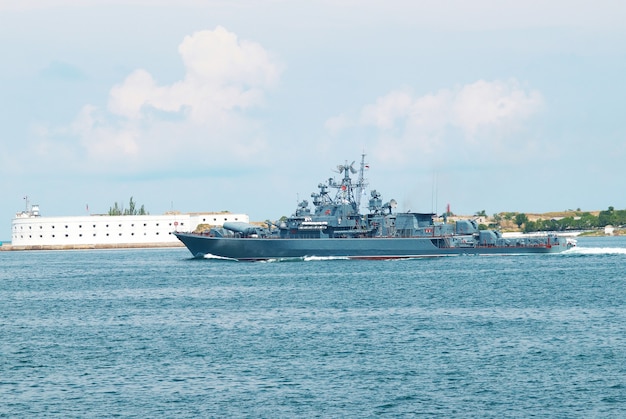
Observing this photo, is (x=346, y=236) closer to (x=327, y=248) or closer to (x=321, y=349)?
(x=327, y=248)

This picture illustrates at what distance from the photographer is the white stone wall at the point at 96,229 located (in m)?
191

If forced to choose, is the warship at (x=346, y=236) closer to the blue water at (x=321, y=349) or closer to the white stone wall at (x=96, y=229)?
the blue water at (x=321, y=349)

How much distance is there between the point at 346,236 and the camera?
99.9 meters

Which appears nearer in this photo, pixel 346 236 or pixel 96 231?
pixel 346 236

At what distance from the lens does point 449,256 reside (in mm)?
104938

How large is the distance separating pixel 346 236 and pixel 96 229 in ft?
340

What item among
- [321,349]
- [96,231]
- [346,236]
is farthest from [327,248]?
[96,231]

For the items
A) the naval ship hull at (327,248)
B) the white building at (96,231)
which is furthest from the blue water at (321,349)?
the white building at (96,231)

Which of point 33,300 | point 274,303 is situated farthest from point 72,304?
point 274,303

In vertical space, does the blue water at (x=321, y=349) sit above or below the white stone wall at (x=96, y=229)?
below

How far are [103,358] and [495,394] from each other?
1627cm

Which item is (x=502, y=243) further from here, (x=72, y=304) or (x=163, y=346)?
(x=163, y=346)

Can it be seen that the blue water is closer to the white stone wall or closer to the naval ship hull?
the naval ship hull

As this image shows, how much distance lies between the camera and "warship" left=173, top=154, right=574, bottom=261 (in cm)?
9925
